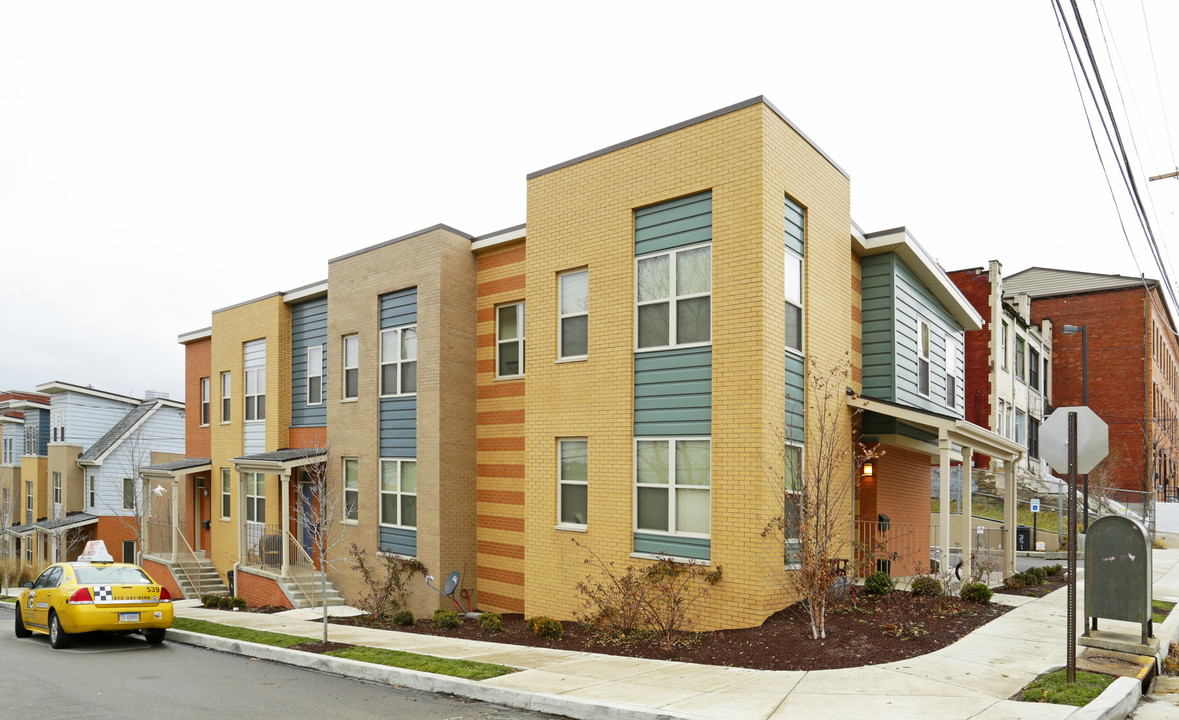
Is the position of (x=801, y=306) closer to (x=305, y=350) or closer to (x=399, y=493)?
(x=399, y=493)

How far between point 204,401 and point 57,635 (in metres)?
15.0

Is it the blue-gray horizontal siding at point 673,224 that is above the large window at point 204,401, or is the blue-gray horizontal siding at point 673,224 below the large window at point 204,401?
above

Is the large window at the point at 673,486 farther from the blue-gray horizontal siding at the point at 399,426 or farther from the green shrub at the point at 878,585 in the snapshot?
the blue-gray horizontal siding at the point at 399,426

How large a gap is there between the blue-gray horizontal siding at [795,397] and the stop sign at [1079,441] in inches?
176

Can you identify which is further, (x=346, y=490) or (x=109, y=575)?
(x=346, y=490)

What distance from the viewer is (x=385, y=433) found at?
1906 cm

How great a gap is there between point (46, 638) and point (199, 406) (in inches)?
517

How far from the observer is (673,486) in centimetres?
1308

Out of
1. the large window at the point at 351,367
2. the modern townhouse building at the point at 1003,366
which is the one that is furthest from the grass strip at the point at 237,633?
the modern townhouse building at the point at 1003,366

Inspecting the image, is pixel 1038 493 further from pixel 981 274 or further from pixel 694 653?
pixel 694 653

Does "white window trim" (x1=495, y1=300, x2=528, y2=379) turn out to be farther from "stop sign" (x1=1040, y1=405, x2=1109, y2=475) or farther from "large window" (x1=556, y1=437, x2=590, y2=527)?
"stop sign" (x1=1040, y1=405, x2=1109, y2=475)

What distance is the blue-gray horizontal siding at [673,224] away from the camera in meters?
13.1

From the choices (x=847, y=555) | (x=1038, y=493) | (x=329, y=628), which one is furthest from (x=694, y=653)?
(x=1038, y=493)

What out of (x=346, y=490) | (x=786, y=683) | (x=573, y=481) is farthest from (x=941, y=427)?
(x=346, y=490)
